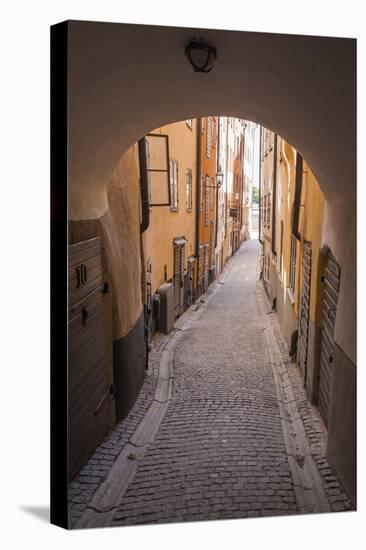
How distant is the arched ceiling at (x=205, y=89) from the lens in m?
4.00

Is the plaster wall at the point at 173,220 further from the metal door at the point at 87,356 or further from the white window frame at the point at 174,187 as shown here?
the metal door at the point at 87,356

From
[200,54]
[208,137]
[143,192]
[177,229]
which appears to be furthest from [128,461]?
[208,137]

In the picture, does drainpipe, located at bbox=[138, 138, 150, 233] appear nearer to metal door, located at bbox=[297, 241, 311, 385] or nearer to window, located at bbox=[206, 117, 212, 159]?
metal door, located at bbox=[297, 241, 311, 385]

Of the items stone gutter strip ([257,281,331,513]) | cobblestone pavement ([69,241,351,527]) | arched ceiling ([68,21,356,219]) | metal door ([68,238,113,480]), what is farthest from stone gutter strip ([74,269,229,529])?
arched ceiling ([68,21,356,219])

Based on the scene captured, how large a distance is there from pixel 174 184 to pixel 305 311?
6142mm

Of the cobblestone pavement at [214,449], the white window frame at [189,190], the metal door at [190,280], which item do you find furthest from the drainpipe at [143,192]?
the metal door at [190,280]

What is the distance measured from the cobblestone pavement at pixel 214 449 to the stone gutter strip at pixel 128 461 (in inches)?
1.2

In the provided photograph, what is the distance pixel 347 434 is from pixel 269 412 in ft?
8.37

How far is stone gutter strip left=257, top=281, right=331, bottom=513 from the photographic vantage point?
452 cm

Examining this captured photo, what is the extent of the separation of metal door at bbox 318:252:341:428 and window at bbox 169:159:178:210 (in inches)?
268

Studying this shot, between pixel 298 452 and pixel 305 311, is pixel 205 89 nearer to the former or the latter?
pixel 298 452

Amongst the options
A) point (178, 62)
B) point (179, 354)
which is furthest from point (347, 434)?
point (179, 354)

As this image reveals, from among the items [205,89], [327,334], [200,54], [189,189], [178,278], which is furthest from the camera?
[189,189]

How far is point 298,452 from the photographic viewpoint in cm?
566
